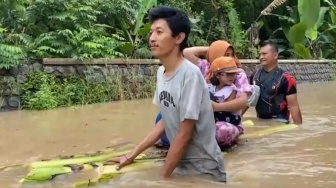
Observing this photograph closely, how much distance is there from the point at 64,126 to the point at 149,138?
128 inches

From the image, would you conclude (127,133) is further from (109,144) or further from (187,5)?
(187,5)

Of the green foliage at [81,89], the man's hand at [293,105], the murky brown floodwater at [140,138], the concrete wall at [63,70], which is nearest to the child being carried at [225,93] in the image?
the murky brown floodwater at [140,138]

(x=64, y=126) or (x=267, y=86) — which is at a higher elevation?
(x=267, y=86)

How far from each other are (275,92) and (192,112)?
10.6ft

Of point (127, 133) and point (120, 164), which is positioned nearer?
point (120, 164)

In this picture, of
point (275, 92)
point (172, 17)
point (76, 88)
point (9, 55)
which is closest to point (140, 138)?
point (275, 92)

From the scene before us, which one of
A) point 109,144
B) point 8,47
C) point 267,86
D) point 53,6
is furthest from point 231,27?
point 109,144

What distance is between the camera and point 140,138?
6.14 metres

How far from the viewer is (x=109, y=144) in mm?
5773

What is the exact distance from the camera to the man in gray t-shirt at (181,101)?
12.0ft

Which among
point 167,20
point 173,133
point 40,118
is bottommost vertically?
point 40,118

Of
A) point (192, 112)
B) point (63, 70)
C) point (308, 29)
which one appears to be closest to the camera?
point (192, 112)

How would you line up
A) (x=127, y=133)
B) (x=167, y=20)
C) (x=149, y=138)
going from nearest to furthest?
(x=167, y=20) → (x=149, y=138) → (x=127, y=133)

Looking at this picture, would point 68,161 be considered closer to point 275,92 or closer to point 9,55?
point 275,92
